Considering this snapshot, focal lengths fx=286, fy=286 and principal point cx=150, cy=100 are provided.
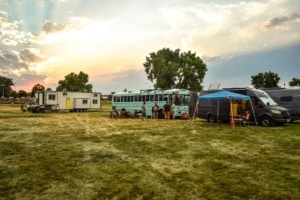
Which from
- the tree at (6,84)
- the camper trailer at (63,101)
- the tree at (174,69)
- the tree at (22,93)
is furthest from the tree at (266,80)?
the tree at (6,84)

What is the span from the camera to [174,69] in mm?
64438

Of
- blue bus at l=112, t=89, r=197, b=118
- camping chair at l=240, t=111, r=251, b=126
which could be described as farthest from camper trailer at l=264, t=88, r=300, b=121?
blue bus at l=112, t=89, r=197, b=118

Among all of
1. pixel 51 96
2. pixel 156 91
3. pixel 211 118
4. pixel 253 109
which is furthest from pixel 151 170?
pixel 51 96

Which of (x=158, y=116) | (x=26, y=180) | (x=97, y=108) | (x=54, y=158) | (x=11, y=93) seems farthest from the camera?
(x=11, y=93)

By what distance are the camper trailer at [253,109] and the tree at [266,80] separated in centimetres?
7264

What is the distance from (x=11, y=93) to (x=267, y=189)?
543ft

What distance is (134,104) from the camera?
107 ft

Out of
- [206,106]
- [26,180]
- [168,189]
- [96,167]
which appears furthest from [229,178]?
[206,106]

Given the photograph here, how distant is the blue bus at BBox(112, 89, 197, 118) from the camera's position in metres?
28.3

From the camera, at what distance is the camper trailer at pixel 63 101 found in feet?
141

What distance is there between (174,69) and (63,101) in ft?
92.7

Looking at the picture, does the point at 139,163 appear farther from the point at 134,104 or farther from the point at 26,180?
the point at 134,104

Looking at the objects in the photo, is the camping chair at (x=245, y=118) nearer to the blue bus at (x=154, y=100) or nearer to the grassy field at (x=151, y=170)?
the blue bus at (x=154, y=100)

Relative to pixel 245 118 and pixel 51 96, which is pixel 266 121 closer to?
pixel 245 118
